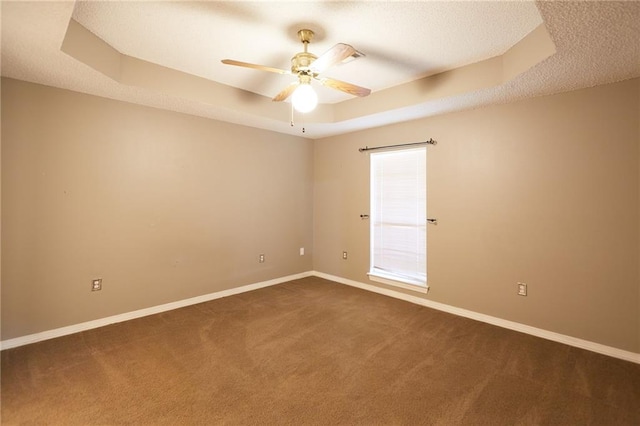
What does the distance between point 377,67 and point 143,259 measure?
3.23 m

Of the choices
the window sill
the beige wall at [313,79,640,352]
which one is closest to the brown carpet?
the beige wall at [313,79,640,352]

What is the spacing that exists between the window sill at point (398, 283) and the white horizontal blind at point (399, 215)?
25 mm

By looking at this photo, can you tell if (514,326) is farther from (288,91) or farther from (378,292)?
(288,91)

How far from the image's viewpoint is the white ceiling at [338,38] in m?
1.82

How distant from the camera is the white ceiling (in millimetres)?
1818

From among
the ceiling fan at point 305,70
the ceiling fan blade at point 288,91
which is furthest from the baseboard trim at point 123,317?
the ceiling fan at point 305,70

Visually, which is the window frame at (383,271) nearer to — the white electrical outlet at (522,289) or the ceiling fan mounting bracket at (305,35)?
the white electrical outlet at (522,289)

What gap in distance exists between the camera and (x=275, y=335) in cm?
288

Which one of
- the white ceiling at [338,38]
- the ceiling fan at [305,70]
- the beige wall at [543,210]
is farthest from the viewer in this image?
the beige wall at [543,210]

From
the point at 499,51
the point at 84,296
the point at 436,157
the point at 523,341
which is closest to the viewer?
the point at 499,51

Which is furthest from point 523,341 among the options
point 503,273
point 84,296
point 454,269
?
point 84,296

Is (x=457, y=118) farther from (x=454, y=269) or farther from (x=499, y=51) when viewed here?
(x=454, y=269)

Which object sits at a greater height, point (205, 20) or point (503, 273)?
point (205, 20)

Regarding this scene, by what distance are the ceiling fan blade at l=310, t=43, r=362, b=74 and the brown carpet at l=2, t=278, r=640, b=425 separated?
225 cm
